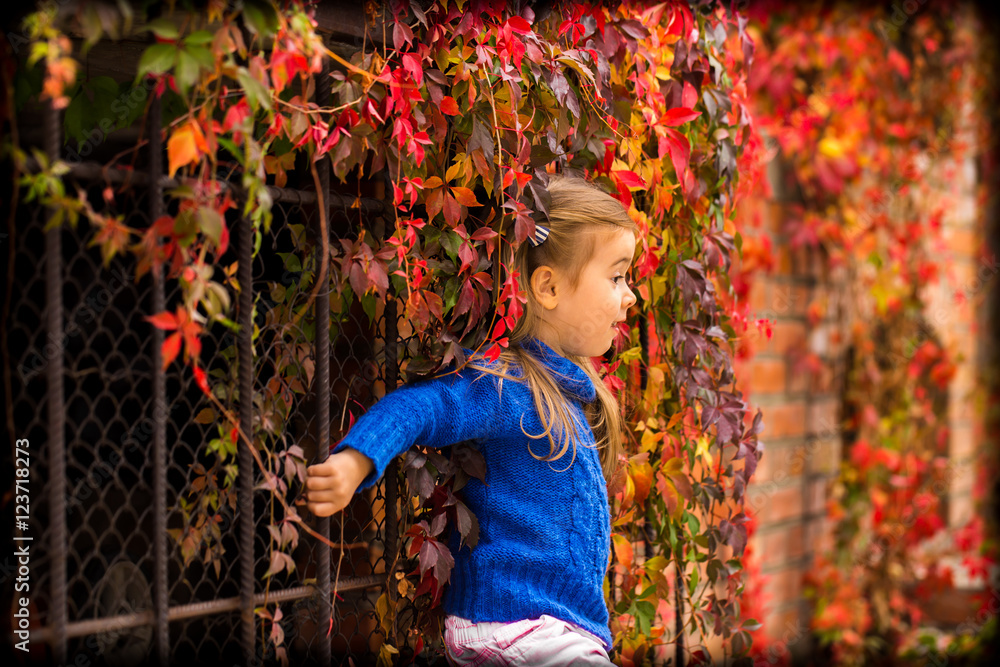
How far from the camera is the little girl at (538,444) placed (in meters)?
1.45

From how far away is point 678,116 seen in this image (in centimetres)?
168

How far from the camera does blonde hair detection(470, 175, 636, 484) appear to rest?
153 cm

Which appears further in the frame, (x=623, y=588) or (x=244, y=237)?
(x=623, y=588)

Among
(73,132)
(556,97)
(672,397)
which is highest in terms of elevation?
(556,97)

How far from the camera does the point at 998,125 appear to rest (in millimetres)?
3896

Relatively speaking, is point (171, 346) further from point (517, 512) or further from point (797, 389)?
point (797, 389)

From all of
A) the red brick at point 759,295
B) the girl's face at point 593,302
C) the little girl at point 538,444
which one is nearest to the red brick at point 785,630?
the red brick at point 759,295

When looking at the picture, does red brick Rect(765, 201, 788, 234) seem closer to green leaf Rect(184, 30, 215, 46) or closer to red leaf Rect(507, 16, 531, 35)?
red leaf Rect(507, 16, 531, 35)

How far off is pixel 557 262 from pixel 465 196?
0.72ft

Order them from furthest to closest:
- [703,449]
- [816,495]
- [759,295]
→ [816,495], [759,295], [703,449]

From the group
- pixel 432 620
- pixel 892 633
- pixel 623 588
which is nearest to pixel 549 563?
pixel 432 620

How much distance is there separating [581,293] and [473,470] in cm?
38

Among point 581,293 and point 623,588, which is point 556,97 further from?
point 623,588

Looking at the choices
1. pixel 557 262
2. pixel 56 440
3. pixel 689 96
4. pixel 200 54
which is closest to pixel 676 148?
pixel 689 96
